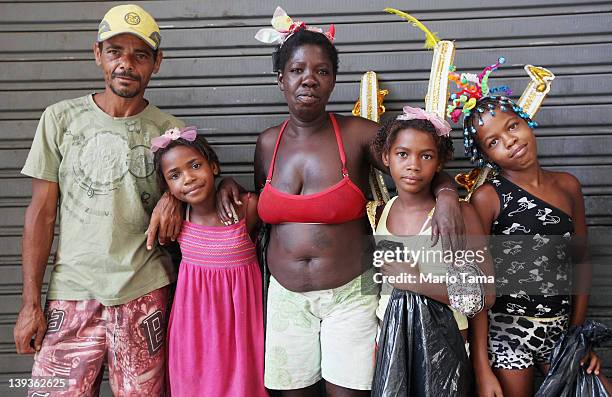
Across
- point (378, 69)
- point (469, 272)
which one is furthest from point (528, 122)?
point (378, 69)

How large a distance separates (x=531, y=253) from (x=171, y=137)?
73.5 inches

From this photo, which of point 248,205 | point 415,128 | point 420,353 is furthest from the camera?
point 248,205

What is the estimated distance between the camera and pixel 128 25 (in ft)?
8.34

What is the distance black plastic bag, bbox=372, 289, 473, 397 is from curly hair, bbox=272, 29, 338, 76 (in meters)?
1.23

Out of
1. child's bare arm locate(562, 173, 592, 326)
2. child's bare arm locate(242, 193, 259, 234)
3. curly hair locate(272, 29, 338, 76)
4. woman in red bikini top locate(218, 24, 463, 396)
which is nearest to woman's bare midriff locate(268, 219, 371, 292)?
woman in red bikini top locate(218, 24, 463, 396)

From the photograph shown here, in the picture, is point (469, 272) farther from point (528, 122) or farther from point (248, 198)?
point (248, 198)

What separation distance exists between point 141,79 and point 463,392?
7.04ft

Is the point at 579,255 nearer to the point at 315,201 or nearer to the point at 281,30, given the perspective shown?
the point at 315,201

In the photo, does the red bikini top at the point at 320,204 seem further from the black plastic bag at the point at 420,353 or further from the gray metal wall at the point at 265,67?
the gray metal wall at the point at 265,67

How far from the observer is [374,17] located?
324 cm

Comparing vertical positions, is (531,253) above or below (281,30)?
below

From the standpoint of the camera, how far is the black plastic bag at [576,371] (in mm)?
2311

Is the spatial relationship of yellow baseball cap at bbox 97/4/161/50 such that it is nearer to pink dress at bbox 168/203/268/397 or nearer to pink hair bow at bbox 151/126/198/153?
pink hair bow at bbox 151/126/198/153

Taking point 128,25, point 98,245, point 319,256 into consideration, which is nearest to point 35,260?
point 98,245
